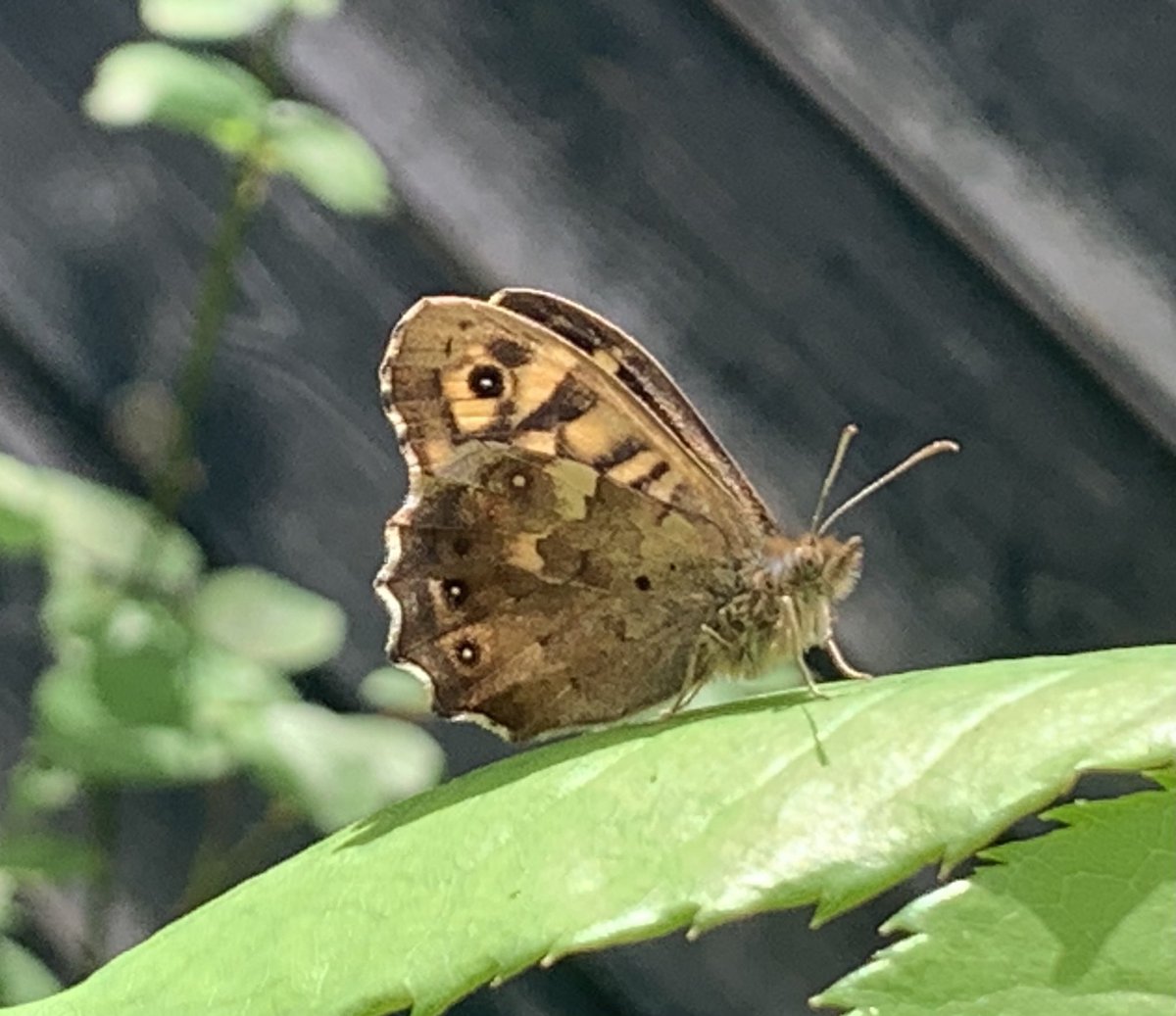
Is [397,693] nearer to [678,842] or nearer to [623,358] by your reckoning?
[623,358]

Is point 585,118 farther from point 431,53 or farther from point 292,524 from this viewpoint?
point 292,524

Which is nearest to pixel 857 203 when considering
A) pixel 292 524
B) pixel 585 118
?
pixel 585 118

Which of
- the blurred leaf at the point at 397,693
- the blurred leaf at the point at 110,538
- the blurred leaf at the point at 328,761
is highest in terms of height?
the blurred leaf at the point at 110,538

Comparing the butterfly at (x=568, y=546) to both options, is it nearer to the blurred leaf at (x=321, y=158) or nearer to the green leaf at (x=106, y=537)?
the blurred leaf at (x=321, y=158)

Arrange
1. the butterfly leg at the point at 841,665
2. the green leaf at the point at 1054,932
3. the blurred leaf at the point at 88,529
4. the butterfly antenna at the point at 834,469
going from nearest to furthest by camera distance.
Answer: the green leaf at the point at 1054,932 → the butterfly leg at the point at 841,665 → the butterfly antenna at the point at 834,469 → the blurred leaf at the point at 88,529

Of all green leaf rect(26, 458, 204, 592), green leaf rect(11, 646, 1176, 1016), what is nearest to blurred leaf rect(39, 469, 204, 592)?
green leaf rect(26, 458, 204, 592)

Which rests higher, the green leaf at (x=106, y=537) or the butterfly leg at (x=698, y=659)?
the butterfly leg at (x=698, y=659)

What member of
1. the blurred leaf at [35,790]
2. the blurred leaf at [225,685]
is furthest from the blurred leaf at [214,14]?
the blurred leaf at [35,790]
